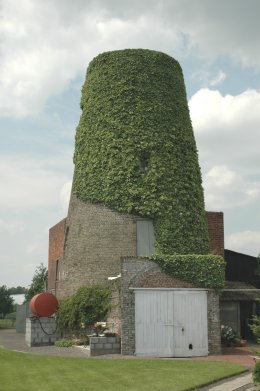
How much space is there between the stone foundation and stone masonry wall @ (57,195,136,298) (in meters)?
2.09

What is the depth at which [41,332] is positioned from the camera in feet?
93.2

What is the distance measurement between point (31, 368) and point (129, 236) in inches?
420

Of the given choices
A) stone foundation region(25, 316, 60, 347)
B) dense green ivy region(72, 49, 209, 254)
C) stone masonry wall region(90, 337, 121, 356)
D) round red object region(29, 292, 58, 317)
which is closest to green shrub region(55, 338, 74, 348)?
stone foundation region(25, 316, 60, 347)

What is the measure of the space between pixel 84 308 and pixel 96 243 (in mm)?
3465

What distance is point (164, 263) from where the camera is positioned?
80.9ft

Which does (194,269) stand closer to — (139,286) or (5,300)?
(139,286)

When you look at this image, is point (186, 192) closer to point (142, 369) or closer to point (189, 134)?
point (189, 134)

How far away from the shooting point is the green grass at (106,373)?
14.8m

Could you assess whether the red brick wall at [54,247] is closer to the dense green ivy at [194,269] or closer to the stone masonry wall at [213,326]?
the dense green ivy at [194,269]

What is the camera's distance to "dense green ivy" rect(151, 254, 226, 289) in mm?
24688

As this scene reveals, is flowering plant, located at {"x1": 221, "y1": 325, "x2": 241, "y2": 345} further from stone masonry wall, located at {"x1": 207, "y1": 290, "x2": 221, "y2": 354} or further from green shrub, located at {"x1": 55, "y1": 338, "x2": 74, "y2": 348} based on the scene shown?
green shrub, located at {"x1": 55, "y1": 338, "x2": 74, "y2": 348}

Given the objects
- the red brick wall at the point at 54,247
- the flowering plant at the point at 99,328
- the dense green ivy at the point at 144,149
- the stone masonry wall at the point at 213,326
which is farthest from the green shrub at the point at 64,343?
the red brick wall at the point at 54,247

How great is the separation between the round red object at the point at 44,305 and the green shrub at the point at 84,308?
0.73 meters

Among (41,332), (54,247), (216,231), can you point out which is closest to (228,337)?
(216,231)
